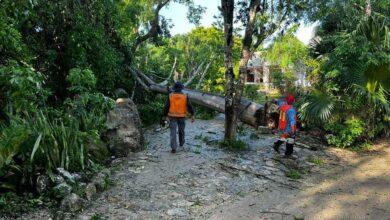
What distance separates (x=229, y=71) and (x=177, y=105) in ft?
4.99

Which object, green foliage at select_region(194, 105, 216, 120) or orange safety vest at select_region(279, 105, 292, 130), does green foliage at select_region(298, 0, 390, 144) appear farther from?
green foliage at select_region(194, 105, 216, 120)

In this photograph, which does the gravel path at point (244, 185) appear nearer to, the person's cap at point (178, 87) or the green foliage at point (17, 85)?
the person's cap at point (178, 87)

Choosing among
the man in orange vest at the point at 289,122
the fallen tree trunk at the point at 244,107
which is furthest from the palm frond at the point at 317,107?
the man in orange vest at the point at 289,122

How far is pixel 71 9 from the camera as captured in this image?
Result: 9797 millimetres

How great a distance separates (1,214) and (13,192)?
0.58m

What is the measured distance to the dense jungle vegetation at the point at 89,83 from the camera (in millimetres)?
5945

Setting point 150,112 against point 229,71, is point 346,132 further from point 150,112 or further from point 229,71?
point 150,112

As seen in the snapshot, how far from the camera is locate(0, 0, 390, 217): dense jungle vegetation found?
5.95 metres

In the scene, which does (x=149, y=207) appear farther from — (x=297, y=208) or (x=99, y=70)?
(x=99, y=70)

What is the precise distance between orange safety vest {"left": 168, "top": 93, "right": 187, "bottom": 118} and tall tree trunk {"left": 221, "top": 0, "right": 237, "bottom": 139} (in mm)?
1181

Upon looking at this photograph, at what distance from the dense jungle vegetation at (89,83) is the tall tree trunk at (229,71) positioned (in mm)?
1194

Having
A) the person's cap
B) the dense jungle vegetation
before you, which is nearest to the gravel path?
the dense jungle vegetation

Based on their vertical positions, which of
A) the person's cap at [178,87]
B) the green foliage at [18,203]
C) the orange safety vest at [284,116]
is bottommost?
the green foliage at [18,203]

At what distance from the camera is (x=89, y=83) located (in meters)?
7.80
